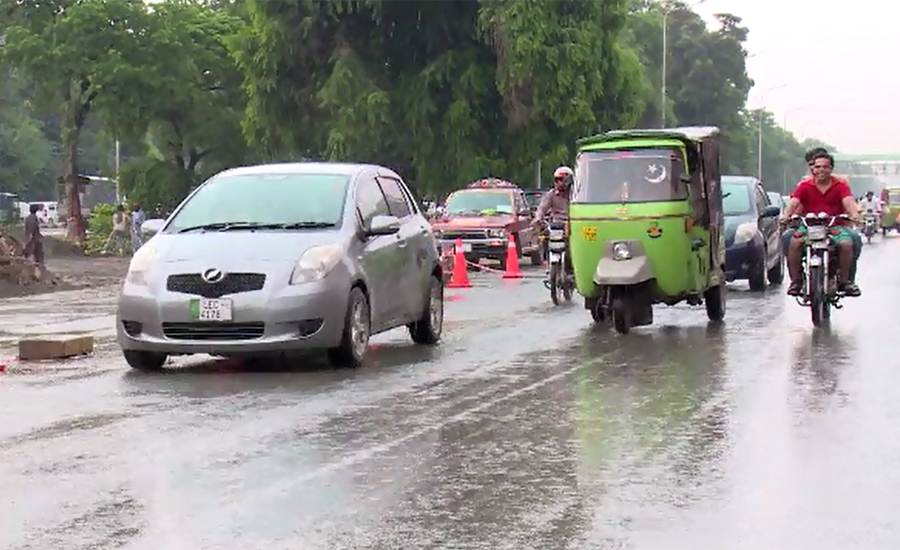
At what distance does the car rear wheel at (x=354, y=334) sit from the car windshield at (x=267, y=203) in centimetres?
70

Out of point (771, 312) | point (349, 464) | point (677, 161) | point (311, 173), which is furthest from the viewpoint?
point (771, 312)

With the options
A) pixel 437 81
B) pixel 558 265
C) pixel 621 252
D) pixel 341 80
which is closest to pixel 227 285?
pixel 621 252

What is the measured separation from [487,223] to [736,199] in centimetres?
1057

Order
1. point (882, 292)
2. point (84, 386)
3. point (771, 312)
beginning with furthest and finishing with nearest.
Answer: point (882, 292), point (771, 312), point (84, 386)

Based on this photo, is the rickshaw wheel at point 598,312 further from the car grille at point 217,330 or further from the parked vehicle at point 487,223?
the parked vehicle at point 487,223

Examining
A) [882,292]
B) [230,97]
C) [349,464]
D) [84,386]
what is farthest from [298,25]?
[349,464]

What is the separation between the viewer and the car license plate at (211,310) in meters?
11.6

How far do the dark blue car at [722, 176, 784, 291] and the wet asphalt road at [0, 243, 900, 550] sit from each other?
807 centimetres

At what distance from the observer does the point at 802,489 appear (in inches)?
278

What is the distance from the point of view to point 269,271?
11.7m

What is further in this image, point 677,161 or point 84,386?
point 677,161

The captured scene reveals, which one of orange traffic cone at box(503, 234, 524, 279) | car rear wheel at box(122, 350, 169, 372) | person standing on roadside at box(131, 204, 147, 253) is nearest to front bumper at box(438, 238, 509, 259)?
orange traffic cone at box(503, 234, 524, 279)

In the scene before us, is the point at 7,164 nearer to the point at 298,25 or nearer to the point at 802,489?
the point at 298,25

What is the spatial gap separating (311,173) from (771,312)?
698 cm
